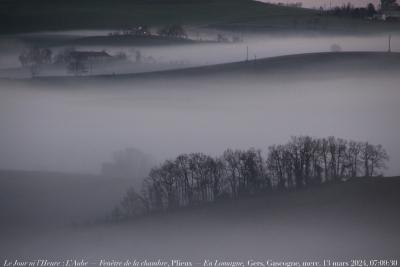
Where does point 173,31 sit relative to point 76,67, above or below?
above

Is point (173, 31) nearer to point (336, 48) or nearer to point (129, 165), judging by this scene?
point (129, 165)

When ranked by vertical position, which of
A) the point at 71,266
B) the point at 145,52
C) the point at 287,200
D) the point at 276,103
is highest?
the point at 145,52

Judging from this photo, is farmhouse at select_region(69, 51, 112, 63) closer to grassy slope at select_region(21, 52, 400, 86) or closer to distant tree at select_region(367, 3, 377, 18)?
grassy slope at select_region(21, 52, 400, 86)

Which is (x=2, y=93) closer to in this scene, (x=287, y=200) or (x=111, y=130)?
(x=111, y=130)

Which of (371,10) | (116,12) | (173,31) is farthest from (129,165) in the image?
(371,10)

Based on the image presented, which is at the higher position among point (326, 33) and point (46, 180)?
point (326, 33)

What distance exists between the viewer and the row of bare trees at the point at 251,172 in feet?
9.93

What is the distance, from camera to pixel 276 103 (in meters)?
3.14

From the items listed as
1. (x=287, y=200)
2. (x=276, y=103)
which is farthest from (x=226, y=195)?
(x=276, y=103)

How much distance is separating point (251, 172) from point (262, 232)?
31 cm

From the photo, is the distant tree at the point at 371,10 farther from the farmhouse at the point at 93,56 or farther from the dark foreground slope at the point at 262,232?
the farmhouse at the point at 93,56

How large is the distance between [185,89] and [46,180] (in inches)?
34.6

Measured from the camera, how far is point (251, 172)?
10.1 feet

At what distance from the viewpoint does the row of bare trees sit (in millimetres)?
3025
